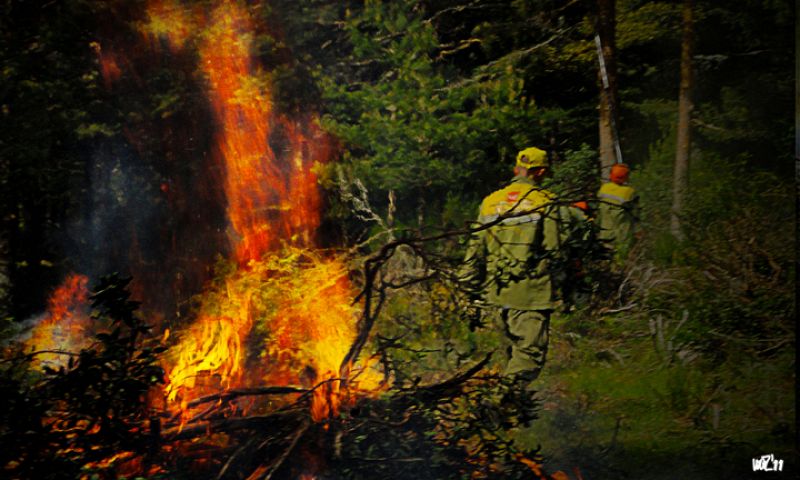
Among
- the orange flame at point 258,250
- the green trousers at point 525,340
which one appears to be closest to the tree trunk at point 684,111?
the green trousers at point 525,340

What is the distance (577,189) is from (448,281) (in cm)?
111

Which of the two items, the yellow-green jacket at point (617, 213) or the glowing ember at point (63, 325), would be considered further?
the glowing ember at point (63, 325)

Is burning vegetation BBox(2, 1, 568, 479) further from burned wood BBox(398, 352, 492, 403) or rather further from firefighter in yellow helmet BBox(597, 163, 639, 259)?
firefighter in yellow helmet BBox(597, 163, 639, 259)

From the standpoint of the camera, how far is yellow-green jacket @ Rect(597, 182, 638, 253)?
4.80 m

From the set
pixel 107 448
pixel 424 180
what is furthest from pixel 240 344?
pixel 424 180

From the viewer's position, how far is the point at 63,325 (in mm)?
4973

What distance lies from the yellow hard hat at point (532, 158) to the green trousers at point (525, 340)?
103 cm

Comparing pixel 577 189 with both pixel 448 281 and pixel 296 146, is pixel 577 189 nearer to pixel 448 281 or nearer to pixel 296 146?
pixel 448 281

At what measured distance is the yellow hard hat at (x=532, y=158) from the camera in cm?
478

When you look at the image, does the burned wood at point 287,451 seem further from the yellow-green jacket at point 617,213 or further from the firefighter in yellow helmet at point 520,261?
the yellow-green jacket at point 617,213

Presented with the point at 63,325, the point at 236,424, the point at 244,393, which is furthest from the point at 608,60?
the point at 63,325

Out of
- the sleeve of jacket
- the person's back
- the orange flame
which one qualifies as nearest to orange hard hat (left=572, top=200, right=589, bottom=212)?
the person's back

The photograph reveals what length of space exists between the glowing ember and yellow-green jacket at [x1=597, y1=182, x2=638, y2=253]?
148 inches

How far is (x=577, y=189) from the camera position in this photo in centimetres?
480
